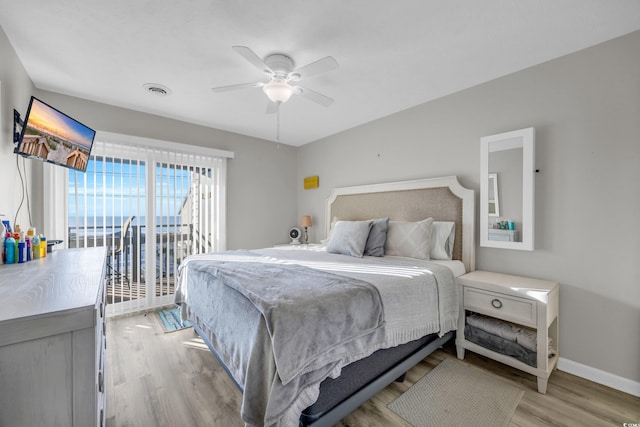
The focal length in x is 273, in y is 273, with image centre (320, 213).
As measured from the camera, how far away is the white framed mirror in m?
2.27

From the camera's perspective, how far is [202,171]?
392cm

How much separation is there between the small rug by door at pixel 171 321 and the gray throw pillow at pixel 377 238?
6.97 ft

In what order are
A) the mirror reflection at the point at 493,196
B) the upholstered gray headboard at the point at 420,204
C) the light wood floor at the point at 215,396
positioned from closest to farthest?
the light wood floor at the point at 215,396, the mirror reflection at the point at 493,196, the upholstered gray headboard at the point at 420,204

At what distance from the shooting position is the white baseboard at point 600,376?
188cm

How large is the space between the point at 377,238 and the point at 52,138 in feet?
9.60

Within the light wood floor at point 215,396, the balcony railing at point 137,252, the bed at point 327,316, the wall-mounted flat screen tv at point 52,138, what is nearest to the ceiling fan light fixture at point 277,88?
the bed at point 327,316

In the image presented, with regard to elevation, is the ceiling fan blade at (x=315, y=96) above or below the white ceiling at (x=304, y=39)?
below

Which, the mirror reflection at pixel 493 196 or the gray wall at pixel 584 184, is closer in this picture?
the gray wall at pixel 584 184

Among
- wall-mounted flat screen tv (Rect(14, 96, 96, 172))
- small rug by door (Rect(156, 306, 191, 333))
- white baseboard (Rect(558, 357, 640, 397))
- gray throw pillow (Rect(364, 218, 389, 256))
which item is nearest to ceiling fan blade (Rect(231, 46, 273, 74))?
wall-mounted flat screen tv (Rect(14, 96, 96, 172))

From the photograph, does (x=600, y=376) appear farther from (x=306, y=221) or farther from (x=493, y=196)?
(x=306, y=221)

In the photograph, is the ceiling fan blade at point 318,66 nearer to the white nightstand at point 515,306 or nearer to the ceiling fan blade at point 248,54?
the ceiling fan blade at point 248,54

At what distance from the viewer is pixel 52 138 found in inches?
81.1

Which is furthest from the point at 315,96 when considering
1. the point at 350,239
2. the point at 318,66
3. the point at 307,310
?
the point at 307,310

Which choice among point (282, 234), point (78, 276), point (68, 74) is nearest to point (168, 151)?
point (68, 74)
